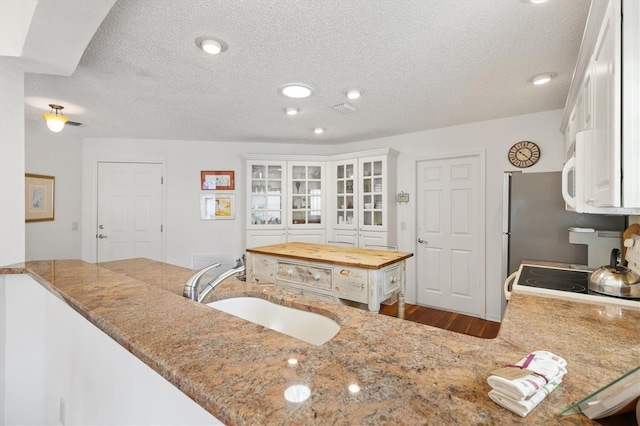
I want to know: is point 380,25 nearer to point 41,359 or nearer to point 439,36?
point 439,36

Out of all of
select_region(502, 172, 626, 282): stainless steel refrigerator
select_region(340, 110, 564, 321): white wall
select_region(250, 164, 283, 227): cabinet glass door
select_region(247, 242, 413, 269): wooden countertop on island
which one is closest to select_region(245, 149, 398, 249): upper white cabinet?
select_region(250, 164, 283, 227): cabinet glass door

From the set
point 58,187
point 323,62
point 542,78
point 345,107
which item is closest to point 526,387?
point 323,62

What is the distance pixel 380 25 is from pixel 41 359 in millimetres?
2550

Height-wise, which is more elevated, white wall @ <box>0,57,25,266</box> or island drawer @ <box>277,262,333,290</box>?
white wall @ <box>0,57,25,266</box>

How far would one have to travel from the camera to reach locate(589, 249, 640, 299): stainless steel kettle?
144cm

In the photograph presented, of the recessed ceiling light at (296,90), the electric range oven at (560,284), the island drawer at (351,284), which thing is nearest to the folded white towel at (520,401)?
the electric range oven at (560,284)

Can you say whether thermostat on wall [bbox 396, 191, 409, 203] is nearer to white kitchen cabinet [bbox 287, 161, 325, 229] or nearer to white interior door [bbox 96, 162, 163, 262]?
white kitchen cabinet [bbox 287, 161, 325, 229]

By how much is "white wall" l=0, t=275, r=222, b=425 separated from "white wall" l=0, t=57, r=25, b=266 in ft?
0.71

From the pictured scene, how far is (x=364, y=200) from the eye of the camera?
13.9ft

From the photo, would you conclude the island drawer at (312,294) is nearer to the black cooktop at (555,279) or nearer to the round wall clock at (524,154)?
the black cooktop at (555,279)

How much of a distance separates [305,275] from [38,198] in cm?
355

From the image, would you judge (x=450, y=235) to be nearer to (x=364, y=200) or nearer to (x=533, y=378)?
(x=364, y=200)

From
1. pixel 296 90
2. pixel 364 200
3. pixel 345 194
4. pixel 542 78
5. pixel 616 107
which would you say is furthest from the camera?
pixel 345 194

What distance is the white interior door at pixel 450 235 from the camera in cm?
357
